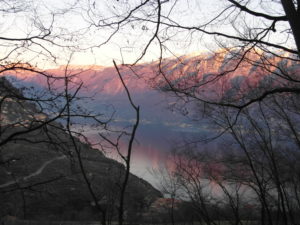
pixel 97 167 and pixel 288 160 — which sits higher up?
pixel 97 167

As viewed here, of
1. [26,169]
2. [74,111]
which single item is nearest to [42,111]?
[74,111]

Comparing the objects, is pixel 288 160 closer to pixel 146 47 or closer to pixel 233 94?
pixel 233 94

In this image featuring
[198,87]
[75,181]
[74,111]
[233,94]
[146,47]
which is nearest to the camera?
[146,47]

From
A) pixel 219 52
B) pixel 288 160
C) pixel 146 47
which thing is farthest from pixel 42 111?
pixel 288 160

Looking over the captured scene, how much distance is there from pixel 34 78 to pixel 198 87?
2722 mm

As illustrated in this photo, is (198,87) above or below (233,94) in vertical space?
below

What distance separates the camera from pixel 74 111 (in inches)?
192

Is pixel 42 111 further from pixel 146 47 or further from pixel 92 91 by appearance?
pixel 146 47

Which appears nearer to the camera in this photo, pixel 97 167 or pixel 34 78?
pixel 34 78

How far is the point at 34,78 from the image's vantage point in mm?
5367

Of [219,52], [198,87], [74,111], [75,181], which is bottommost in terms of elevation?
[74,111]

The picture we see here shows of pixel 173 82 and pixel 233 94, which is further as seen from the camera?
pixel 233 94

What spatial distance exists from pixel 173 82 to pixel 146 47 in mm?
951

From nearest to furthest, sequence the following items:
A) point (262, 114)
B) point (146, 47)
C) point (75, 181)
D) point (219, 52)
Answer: point (146, 47) < point (219, 52) < point (262, 114) < point (75, 181)
